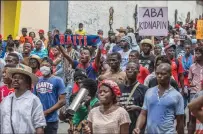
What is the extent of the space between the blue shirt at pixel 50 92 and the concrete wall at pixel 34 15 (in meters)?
16.6

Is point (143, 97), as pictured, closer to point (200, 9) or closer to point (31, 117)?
point (31, 117)

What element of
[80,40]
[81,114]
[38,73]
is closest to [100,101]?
[81,114]

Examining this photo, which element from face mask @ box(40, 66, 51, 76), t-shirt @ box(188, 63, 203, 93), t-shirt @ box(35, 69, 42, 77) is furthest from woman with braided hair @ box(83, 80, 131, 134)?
t-shirt @ box(188, 63, 203, 93)

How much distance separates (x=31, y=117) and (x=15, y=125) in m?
0.18

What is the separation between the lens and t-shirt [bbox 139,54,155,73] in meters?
10.8

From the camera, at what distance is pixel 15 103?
6.48 meters

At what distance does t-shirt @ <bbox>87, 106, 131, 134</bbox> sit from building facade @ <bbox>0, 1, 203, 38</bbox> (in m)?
18.7

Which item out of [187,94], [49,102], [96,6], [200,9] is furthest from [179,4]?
[49,102]

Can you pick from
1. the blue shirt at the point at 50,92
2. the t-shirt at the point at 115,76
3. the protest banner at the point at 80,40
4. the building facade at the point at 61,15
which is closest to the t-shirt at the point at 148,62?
the protest banner at the point at 80,40

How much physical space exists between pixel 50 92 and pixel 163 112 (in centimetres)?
195

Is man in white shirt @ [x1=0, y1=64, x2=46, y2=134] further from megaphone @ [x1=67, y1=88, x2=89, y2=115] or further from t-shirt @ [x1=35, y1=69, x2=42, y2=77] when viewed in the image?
t-shirt @ [x1=35, y1=69, x2=42, y2=77]

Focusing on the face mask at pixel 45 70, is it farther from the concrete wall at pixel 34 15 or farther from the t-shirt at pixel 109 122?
the concrete wall at pixel 34 15

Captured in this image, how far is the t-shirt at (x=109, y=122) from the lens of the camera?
6531mm

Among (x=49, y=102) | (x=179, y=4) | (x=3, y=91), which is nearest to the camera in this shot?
(x=3, y=91)
